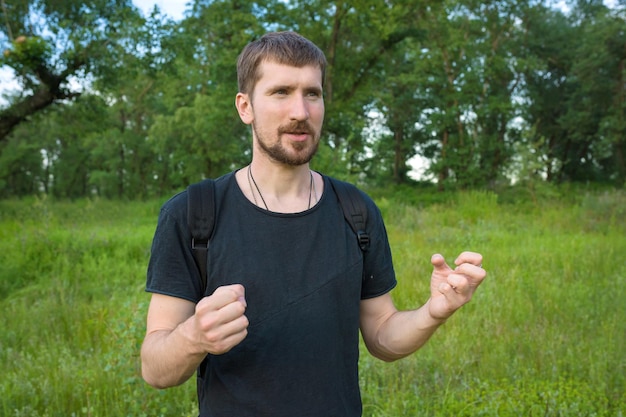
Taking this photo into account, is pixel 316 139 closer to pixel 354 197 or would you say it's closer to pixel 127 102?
pixel 354 197

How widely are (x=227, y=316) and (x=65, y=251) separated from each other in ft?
26.8

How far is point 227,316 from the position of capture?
1.24 meters

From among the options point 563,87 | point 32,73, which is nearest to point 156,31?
point 32,73

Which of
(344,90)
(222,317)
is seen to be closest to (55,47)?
(344,90)

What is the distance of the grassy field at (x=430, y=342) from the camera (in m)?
3.56

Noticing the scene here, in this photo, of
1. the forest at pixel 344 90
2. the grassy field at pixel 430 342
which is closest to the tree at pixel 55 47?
the forest at pixel 344 90

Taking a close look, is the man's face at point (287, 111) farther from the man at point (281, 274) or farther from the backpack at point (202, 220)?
the backpack at point (202, 220)

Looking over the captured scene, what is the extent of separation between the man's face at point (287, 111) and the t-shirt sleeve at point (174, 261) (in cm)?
40

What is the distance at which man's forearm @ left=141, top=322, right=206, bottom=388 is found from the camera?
4.49ft

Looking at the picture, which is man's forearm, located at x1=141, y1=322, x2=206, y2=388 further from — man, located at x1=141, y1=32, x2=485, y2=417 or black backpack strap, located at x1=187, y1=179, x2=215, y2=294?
black backpack strap, located at x1=187, y1=179, x2=215, y2=294

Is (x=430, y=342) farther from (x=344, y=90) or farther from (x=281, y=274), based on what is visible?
(x=344, y=90)

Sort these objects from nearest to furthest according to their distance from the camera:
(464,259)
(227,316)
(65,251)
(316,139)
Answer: (227,316) → (464,259) → (316,139) → (65,251)

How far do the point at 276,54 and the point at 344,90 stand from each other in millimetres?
21410

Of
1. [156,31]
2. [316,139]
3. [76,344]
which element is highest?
[156,31]
